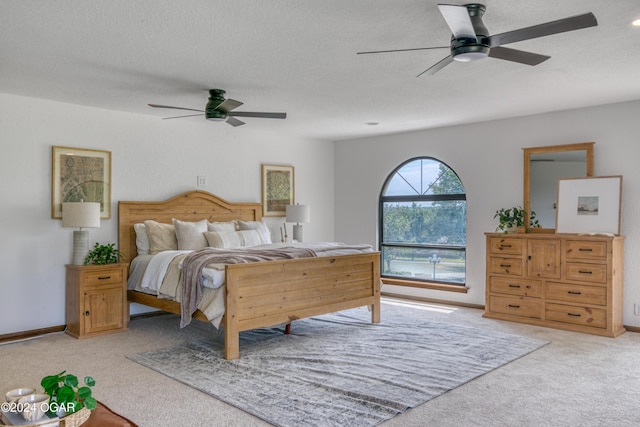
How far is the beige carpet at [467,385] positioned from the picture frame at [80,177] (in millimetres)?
1393

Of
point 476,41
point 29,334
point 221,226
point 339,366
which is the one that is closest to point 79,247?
point 29,334

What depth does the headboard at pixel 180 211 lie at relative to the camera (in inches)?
220

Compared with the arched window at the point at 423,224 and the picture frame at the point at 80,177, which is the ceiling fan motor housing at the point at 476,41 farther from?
the picture frame at the point at 80,177

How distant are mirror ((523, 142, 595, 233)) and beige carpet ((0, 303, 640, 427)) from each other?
4.63 feet

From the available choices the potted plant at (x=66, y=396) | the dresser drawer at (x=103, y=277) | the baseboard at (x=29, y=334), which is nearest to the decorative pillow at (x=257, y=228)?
the dresser drawer at (x=103, y=277)

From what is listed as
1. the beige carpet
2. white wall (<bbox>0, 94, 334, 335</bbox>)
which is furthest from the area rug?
white wall (<bbox>0, 94, 334, 335</bbox>)

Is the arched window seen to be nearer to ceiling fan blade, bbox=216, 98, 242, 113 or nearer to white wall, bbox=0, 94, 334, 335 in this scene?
white wall, bbox=0, 94, 334, 335

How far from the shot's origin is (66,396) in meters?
1.81

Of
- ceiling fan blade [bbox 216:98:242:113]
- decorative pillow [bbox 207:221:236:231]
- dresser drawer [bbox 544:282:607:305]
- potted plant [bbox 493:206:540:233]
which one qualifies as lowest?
dresser drawer [bbox 544:282:607:305]

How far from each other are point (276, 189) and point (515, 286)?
3.48 m

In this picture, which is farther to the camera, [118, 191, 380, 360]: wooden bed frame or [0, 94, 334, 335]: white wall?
[0, 94, 334, 335]: white wall

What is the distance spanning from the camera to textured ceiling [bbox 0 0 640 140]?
2.86 m

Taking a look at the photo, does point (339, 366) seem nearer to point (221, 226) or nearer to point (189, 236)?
point (189, 236)

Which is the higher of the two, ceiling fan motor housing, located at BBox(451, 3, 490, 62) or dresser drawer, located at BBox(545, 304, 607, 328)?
ceiling fan motor housing, located at BBox(451, 3, 490, 62)
